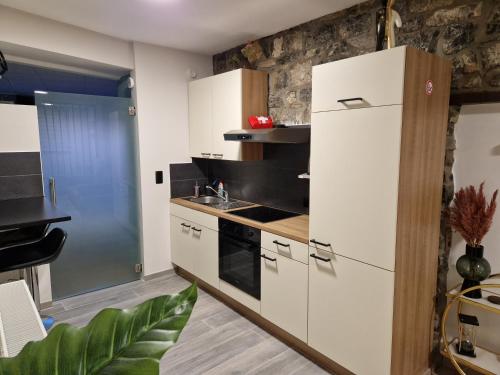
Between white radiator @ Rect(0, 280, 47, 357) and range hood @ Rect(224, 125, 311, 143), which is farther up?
range hood @ Rect(224, 125, 311, 143)

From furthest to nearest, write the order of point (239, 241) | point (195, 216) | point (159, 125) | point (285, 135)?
point (159, 125)
point (195, 216)
point (239, 241)
point (285, 135)

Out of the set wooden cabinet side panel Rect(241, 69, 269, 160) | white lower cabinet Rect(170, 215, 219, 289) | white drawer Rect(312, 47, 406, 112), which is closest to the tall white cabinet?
white drawer Rect(312, 47, 406, 112)

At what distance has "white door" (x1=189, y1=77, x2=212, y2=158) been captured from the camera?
3.27m

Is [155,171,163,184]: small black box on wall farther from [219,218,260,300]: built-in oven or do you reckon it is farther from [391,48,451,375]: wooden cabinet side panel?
[391,48,451,375]: wooden cabinet side panel

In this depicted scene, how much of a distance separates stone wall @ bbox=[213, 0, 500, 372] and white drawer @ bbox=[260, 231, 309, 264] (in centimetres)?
85

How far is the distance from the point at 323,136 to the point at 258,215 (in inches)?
45.7

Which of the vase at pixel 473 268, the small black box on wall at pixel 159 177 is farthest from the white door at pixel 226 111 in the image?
the vase at pixel 473 268

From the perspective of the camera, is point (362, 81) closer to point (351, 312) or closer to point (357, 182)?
point (357, 182)

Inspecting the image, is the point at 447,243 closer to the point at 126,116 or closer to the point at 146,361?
the point at 146,361

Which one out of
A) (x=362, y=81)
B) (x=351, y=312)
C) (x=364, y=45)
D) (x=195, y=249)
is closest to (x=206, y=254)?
(x=195, y=249)

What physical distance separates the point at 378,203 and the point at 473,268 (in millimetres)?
646

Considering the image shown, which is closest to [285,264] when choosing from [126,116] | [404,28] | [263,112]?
[263,112]

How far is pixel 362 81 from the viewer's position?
1.68 metres

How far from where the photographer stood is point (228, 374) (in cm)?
209
